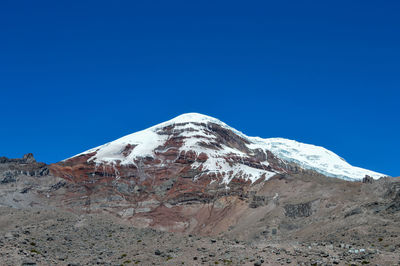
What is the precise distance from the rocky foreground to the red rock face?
62.7m

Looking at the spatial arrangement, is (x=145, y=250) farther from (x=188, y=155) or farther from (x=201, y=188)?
Result: (x=188, y=155)

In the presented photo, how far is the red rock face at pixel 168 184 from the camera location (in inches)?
4909

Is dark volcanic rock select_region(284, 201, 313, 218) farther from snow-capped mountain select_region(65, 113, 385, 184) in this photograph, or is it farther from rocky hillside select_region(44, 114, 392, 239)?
snow-capped mountain select_region(65, 113, 385, 184)

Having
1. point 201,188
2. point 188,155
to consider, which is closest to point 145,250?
point 201,188

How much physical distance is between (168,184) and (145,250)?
10507cm

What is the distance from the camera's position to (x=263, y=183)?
129500mm

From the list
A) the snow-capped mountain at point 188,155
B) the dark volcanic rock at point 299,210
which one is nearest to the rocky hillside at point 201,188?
the dark volcanic rock at point 299,210

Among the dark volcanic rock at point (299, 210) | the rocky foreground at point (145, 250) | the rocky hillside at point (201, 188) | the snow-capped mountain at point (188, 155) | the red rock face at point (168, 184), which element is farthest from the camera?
the snow-capped mountain at point (188, 155)

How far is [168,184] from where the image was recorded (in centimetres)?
14750

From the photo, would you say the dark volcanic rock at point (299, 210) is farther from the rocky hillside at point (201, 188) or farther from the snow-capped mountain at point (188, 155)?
the snow-capped mountain at point (188, 155)

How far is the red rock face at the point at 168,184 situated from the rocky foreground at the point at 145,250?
62.7 m

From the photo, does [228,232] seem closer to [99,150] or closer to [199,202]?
[199,202]

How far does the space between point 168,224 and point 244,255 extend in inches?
3359

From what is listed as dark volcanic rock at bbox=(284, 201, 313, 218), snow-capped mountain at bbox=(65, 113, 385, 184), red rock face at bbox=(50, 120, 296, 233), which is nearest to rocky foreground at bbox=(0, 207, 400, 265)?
dark volcanic rock at bbox=(284, 201, 313, 218)
